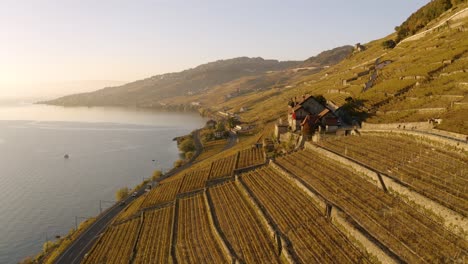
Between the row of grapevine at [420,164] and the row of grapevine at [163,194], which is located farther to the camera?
the row of grapevine at [163,194]

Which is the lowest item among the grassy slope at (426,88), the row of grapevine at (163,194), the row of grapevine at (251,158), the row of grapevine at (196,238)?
the row of grapevine at (163,194)

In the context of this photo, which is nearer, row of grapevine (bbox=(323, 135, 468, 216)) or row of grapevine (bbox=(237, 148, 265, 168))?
row of grapevine (bbox=(323, 135, 468, 216))

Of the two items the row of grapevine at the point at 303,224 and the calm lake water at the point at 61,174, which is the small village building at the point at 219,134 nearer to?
the calm lake water at the point at 61,174

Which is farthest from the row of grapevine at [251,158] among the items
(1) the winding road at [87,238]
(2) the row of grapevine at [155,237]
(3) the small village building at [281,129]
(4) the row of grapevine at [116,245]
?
(1) the winding road at [87,238]

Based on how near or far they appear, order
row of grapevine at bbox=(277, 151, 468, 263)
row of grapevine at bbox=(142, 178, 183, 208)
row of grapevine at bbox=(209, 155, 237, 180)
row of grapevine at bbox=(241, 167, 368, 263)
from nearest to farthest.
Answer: row of grapevine at bbox=(277, 151, 468, 263)
row of grapevine at bbox=(241, 167, 368, 263)
row of grapevine at bbox=(209, 155, 237, 180)
row of grapevine at bbox=(142, 178, 183, 208)

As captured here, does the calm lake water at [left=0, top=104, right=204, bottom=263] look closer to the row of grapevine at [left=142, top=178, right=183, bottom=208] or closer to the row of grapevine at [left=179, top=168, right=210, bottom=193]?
the row of grapevine at [left=142, top=178, right=183, bottom=208]

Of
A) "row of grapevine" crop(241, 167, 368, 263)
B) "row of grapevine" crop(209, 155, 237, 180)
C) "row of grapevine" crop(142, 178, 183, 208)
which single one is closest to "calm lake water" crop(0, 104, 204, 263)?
"row of grapevine" crop(142, 178, 183, 208)

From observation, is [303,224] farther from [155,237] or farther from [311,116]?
[311,116]
